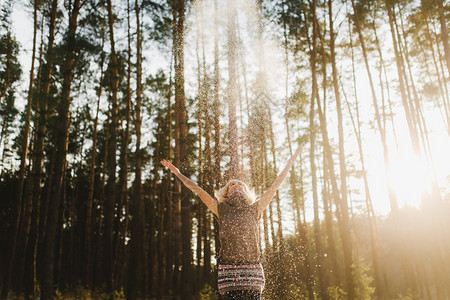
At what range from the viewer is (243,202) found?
3.05 meters

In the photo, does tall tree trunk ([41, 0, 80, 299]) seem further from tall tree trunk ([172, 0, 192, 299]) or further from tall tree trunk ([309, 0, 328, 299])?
tall tree trunk ([309, 0, 328, 299])

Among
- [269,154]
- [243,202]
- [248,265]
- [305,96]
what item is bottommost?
[248,265]

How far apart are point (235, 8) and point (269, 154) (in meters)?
6.53

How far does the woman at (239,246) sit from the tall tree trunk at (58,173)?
7.35 m

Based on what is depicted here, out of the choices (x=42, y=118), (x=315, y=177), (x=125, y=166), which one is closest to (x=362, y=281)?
(x=315, y=177)

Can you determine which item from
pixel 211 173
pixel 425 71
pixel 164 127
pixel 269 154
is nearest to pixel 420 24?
pixel 425 71

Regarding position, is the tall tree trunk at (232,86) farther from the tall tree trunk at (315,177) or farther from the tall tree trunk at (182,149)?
the tall tree trunk at (315,177)

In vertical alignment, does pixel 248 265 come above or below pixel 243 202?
below

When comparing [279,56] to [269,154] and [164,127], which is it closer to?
[269,154]

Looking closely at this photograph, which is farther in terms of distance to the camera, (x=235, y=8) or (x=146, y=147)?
(x=146, y=147)

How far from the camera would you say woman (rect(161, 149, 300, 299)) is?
285 cm

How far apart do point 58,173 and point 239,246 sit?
7.92m

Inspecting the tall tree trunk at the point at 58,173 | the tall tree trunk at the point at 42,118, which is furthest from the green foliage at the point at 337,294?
the tall tree trunk at the point at 42,118

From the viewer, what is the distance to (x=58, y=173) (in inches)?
362
